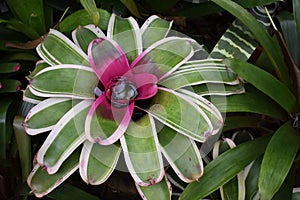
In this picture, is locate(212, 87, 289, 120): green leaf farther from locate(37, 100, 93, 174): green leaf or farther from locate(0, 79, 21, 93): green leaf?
locate(0, 79, 21, 93): green leaf

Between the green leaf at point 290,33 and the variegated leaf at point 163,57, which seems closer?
the variegated leaf at point 163,57

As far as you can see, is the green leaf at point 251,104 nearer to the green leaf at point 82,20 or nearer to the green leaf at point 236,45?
the green leaf at point 236,45

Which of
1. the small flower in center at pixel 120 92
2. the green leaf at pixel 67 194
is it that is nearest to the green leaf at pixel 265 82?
the small flower in center at pixel 120 92

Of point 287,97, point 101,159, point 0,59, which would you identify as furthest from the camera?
point 0,59

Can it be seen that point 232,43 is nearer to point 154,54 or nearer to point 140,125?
point 154,54

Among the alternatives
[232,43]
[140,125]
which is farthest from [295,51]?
[140,125]

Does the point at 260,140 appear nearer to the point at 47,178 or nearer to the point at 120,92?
the point at 120,92
